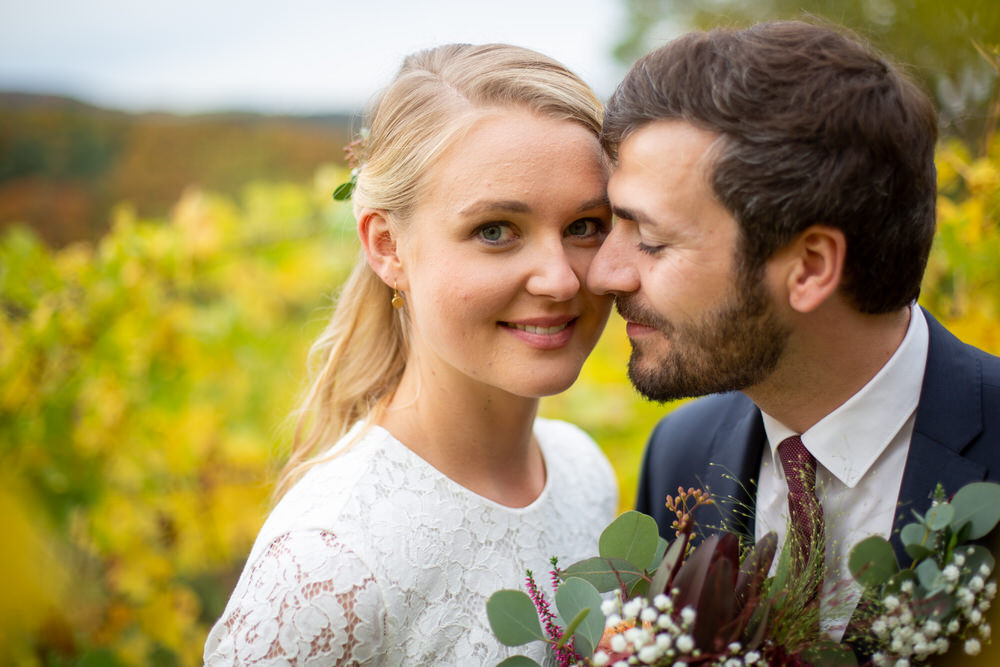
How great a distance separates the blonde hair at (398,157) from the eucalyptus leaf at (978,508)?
1392 mm

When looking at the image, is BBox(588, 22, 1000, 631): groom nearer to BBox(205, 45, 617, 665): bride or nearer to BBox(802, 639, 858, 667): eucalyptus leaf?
BBox(205, 45, 617, 665): bride

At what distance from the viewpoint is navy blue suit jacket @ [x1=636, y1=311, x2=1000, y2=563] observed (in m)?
2.00

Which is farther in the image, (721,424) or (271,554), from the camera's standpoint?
(721,424)

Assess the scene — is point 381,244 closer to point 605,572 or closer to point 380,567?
point 380,567

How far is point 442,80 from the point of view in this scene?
2.39 meters

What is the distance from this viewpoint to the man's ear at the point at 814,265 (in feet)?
6.82

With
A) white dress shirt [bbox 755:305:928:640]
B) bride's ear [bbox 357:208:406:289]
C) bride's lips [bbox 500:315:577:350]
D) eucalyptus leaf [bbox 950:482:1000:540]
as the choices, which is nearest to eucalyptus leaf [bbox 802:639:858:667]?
eucalyptus leaf [bbox 950:482:1000:540]

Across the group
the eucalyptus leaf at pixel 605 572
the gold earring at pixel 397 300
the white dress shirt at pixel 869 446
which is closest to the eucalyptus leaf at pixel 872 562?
the white dress shirt at pixel 869 446

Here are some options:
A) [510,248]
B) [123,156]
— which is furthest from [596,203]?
[123,156]

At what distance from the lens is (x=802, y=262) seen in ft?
6.94

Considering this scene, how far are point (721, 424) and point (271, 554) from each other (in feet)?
5.12

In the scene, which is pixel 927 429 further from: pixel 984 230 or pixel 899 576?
pixel 984 230

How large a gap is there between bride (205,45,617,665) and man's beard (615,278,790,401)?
0.23 metres

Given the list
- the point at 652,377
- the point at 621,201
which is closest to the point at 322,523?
the point at 652,377
